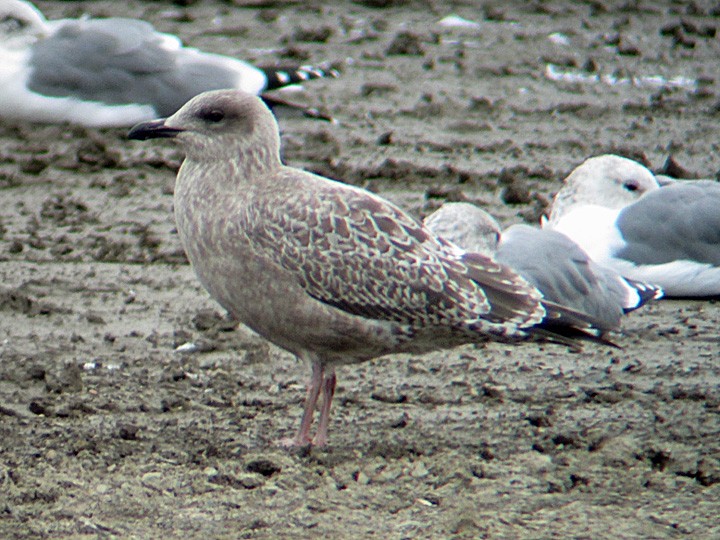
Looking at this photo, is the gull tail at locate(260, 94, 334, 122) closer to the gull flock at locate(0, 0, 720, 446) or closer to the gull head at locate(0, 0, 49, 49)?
the gull head at locate(0, 0, 49, 49)

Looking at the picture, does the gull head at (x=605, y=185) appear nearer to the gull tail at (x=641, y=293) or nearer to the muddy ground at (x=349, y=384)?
the muddy ground at (x=349, y=384)

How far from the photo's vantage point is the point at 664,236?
6.36 m

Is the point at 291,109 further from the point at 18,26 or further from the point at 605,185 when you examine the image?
the point at 605,185

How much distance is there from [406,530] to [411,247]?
3.48 ft

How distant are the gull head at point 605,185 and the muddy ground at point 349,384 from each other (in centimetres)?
36

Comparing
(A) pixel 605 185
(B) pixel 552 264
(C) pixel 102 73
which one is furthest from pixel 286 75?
(B) pixel 552 264

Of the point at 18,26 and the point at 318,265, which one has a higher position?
the point at 318,265

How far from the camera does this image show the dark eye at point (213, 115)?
4.54 m

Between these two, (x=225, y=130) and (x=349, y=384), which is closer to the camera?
(x=225, y=130)

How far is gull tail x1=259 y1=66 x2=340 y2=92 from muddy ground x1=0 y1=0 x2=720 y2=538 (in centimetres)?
25

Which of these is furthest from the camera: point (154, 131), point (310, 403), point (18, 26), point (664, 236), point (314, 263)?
point (18, 26)

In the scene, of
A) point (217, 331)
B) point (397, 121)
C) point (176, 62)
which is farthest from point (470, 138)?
point (217, 331)

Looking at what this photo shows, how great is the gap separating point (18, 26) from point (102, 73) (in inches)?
29.9

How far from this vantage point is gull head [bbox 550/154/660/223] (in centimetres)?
680
